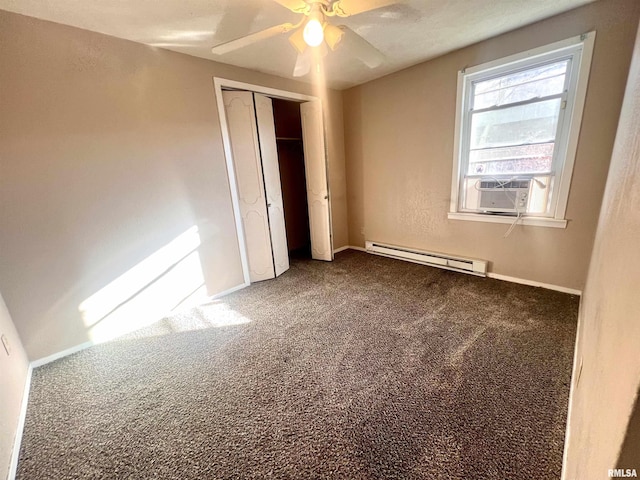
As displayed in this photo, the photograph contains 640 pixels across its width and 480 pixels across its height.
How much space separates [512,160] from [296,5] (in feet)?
8.01

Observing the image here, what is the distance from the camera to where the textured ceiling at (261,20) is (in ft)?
5.60

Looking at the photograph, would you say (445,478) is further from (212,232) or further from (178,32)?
(178,32)

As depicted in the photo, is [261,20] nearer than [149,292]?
Yes

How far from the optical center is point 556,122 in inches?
90.6

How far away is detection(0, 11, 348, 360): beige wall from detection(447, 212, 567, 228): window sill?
2.78 metres

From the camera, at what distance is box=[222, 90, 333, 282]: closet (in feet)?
9.29

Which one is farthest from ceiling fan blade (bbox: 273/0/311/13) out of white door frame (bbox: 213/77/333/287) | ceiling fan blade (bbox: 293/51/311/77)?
white door frame (bbox: 213/77/333/287)

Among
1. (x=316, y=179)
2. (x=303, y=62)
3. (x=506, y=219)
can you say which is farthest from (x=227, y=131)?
(x=506, y=219)

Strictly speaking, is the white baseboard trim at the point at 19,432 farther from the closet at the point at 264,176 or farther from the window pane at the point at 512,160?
the window pane at the point at 512,160

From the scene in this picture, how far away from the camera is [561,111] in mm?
2252

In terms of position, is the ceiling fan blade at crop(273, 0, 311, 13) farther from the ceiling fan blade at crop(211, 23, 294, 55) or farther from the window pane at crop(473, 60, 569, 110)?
the window pane at crop(473, 60, 569, 110)

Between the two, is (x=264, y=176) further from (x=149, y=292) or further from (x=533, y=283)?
(x=533, y=283)

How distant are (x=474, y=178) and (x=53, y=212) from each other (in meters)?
3.85

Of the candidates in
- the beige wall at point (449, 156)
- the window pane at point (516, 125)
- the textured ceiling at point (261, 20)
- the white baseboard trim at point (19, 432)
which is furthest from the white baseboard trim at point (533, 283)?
the white baseboard trim at point (19, 432)
